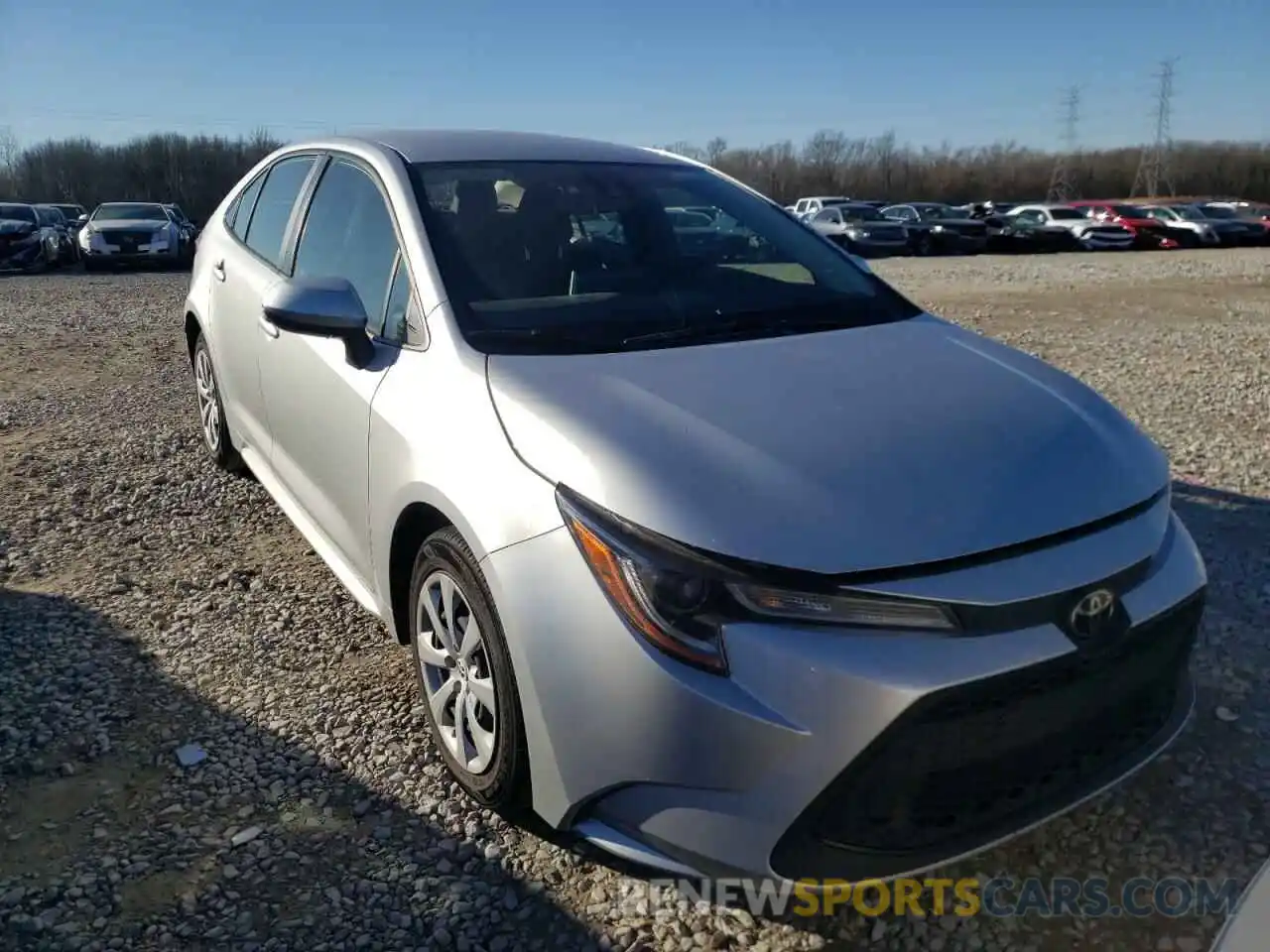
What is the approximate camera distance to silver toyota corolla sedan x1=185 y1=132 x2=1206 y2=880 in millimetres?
1870

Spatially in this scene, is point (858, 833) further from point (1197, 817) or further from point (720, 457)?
point (1197, 817)

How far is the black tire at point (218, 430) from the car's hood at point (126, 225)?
17581 millimetres

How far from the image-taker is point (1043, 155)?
71938 millimetres

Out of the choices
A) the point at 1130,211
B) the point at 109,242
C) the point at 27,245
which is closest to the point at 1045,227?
the point at 1130,211

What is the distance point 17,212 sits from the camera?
23.6 metres

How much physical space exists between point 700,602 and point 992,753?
2.07 feet

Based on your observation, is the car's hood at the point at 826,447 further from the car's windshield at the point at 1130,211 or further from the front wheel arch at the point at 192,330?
the car's windshield at the point at 1130,211

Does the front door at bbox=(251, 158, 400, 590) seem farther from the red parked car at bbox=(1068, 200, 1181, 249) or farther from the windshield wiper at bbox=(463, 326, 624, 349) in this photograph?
the red parked car at bbox=(1068, 200, 1181, 249)

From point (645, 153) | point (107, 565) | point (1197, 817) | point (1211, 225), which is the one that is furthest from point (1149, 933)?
point (1211, 225)

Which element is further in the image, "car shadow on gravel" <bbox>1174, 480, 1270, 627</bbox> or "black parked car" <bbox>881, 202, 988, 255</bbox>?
"black parked car" <bbox>881, 202, 988, 255</bbox>

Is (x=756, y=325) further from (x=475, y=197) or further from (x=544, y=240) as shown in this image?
(x=475, y=197)

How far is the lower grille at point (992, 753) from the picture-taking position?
1.84m

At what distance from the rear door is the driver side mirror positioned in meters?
0.88

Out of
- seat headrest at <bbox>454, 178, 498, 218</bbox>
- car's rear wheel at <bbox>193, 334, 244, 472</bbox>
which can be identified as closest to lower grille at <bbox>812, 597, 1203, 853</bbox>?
seat headrest at <bbox>454, 178, 498, 218</bbox>
